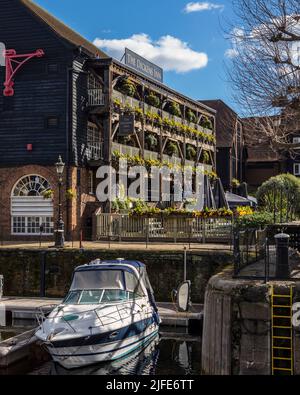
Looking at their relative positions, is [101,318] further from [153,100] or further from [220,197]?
[153,100]

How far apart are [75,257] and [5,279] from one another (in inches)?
128

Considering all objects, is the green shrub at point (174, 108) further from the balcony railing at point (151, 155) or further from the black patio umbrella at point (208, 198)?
the black patio umbrella at point (208, 198)

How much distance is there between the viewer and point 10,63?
3188cm

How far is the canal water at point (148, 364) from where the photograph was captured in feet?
47.3

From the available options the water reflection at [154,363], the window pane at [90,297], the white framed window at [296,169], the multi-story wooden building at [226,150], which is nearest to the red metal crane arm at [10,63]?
the window pane at [90,297]

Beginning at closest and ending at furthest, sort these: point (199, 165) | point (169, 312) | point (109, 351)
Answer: point (109, 351)
point (169, 312)
point (199, 165)

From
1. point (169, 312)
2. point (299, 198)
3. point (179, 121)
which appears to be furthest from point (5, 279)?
point (179, 121)

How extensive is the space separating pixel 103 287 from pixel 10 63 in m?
Answer: 19.3

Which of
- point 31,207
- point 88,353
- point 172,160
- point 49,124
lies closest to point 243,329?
point 88,353

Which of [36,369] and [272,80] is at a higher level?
[272,80]

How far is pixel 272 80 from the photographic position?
16812 millimetres

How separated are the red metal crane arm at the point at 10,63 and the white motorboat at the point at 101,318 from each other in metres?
17.4

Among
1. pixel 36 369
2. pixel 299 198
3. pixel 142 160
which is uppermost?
pixel 142 160
